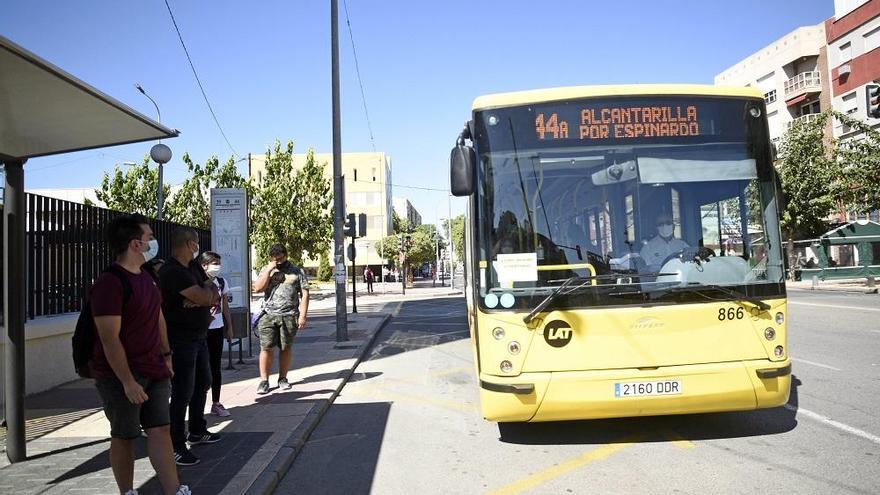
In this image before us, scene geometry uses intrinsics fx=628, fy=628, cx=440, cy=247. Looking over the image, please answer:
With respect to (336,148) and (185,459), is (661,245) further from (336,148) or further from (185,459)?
(336,148)

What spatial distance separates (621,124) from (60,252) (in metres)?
7.67

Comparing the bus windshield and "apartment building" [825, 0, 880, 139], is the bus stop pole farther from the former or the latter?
"apartment building" [825, 0, 880, 139]

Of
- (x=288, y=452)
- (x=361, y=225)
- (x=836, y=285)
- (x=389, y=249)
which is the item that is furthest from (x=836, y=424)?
(x=389, y=249)

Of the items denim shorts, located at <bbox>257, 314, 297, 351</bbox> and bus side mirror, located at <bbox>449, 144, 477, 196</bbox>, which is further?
denim shorts, located at <bbox>257, 314, 297, 351</bbox>

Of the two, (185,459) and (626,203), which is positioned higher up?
(626,203)

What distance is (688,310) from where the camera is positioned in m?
4.88

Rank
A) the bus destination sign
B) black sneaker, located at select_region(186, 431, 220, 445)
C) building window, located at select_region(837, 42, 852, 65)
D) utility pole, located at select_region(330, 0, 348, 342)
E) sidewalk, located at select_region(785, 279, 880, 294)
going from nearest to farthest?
the bus destination sign
black sneaker, located at select_region(186, 431, 220, 445)
utility pole, located at select_region(330, 0, 348, 342)
sidewalk, located at select_region(785, 279, 880, 294)
building window, located at select_region(837, 42, 852, 65)

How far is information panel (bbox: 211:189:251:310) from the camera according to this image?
11.2 metres

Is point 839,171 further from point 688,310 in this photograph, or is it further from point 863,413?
point 688,310

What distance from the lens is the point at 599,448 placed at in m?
5.20

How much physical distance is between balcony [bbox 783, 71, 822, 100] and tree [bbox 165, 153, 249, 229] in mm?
33789

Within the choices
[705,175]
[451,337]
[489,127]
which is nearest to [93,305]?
[489,127]

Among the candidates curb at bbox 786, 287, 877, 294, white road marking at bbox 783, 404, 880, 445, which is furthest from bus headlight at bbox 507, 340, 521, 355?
curb at bbox 786, 287, 877, 294

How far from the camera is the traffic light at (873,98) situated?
1363 centimetres
